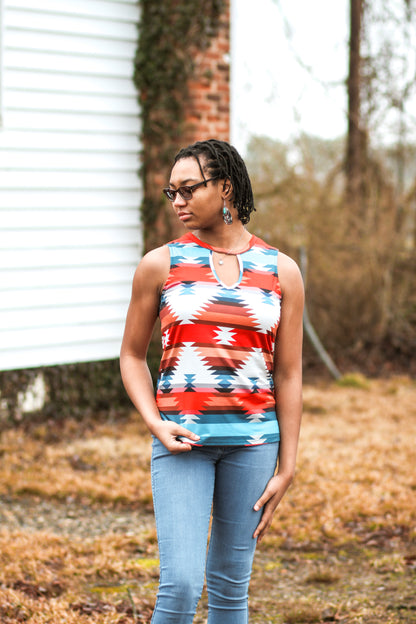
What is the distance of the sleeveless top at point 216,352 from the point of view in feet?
6.79

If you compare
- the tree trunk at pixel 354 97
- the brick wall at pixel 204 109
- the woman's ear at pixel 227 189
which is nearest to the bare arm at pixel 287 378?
the woman's ear at pixel 227 189

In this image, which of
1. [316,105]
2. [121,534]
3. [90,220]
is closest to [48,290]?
[90,220]

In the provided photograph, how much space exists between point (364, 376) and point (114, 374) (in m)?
4.01

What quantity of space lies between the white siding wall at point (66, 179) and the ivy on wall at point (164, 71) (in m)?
0.10

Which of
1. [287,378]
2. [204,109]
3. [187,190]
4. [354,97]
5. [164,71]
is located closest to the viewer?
[187,190]

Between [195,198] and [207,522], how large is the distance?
942 mm

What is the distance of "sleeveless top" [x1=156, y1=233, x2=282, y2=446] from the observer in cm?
207

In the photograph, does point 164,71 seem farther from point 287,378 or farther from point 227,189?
point 287,378

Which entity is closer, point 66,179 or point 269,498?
point 269,498

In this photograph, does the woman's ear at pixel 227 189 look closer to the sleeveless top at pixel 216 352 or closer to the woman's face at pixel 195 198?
the woman's face at pixel 195 198

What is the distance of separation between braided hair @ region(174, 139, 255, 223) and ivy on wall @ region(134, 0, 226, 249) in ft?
13.5

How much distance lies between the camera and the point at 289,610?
3299mm

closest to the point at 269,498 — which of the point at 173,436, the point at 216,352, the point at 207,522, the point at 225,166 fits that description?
the point at 207,522

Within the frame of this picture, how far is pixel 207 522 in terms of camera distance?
2082mm
